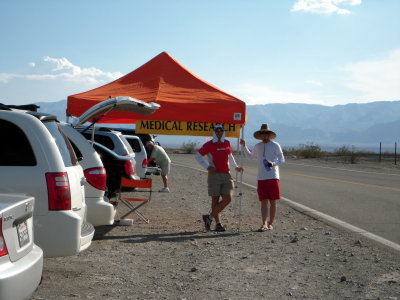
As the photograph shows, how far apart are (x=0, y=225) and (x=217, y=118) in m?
7.05

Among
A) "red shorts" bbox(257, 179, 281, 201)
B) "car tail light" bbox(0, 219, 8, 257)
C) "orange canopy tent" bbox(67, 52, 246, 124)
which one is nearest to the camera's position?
"car tail light" bbox(0, 219, 8, 257)

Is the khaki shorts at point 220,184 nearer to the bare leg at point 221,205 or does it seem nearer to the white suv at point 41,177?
the bare leg at point 221,205

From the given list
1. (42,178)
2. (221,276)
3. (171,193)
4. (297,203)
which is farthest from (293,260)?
(171,193)

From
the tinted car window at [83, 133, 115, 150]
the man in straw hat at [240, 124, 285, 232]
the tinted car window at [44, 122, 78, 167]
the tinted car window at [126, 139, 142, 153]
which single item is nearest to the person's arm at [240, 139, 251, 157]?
the man in straw hat at [240, 124, 285, 232]

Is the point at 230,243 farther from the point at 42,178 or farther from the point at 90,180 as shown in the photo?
the point at 42,178

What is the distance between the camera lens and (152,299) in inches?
216

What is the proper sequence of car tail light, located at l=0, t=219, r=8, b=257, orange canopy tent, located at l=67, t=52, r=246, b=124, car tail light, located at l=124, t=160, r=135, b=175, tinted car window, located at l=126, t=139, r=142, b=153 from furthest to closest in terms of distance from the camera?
tinted car window, located at l=126, t=139, r=142, b=153, car tail light, located at l=124, t=160, r=135, b=175, orange canopy tent, located at l=67, t=52, r=246, b=124, car tail light, located at l=0, t=219, r=8, b=257

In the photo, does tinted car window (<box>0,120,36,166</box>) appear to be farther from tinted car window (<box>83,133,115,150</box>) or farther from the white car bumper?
tinted car window (<box>83,133,115,150</box>)

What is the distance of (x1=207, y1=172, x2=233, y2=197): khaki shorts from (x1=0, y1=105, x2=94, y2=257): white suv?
453 centimetres

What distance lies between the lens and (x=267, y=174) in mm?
9906

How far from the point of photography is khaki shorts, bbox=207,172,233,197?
31.8 ft

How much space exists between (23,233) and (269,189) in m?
6.09

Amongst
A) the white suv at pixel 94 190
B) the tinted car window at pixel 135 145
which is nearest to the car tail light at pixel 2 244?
the white suv at pixel 94 190

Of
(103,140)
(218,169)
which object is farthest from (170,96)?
(103,140)
